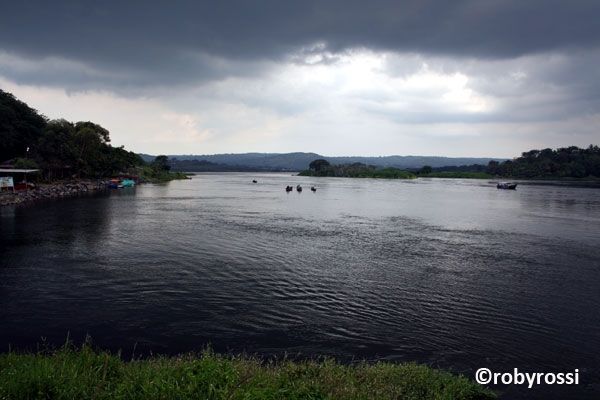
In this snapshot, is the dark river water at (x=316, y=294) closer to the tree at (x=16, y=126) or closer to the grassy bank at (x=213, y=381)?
the grassy bank at (x=213, y=381)

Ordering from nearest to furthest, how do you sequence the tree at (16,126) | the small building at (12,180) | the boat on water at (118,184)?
the small building at (12,180)
the tree at (16,126)
the boat on water at (118,184)

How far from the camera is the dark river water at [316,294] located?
52.9 ft

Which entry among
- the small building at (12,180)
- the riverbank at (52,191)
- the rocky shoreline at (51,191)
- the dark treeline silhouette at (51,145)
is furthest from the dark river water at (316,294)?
the dark treeline silhouette at (51,145)

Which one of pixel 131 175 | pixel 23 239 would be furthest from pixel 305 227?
pixel 131 175

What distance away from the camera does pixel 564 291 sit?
23.6 meters

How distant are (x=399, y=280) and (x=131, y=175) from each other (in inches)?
5196

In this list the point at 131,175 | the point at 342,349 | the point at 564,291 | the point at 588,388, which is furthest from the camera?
the point at 131,175

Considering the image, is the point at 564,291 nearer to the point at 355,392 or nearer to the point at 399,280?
the point at 399,280

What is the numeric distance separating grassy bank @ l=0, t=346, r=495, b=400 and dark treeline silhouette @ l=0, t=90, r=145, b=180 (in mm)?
86791

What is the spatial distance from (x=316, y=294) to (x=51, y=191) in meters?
74.7

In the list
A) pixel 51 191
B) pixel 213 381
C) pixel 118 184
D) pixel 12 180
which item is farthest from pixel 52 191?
pixel 213 381

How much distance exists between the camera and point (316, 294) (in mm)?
22469

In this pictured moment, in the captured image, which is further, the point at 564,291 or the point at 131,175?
the point at 131,175

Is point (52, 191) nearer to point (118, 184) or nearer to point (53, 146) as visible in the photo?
point (53, 146)
